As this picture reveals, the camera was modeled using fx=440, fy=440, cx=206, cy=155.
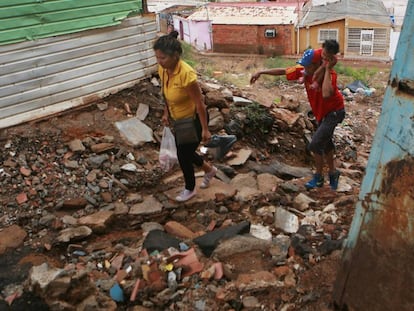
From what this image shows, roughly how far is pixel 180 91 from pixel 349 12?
23.0 m

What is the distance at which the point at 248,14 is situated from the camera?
2677cm

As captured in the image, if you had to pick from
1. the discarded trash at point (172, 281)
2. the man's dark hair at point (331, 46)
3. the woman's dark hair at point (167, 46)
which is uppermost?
the woman's dark hair at point (167, 46)

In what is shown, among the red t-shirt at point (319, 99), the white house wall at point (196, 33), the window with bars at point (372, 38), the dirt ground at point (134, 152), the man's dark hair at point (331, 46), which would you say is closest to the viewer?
the dirt ground at point (134, 152)

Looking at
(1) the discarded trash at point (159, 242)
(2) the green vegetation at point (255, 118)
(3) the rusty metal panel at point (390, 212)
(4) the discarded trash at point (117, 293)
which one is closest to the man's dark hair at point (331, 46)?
(3) the rusty metal panel at point (390, 212)

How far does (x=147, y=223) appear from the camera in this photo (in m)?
4.12

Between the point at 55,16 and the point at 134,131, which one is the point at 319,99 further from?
the point at 55,16

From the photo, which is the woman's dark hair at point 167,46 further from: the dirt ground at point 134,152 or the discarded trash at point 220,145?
the discarded trash at point 220,145

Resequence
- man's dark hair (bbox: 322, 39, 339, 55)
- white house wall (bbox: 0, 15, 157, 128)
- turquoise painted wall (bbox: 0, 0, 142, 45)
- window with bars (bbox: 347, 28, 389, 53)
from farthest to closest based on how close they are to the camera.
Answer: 1. window with bars (bbox: 347, 28, 389, 53)
2. white house wall (bbox: 0, 15, 157, 128)
3. turquoise painted wall (bbox: 0, 0, 142, 45)
4. man's dark hair (bbox: 322, 39, 339, 55)

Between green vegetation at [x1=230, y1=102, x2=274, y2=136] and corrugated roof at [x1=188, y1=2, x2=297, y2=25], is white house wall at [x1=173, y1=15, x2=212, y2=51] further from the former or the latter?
green vegetation at [x1=230, y1=102, x2=274, y2=136]

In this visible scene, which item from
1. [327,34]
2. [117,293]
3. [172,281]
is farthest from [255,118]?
[327,34]

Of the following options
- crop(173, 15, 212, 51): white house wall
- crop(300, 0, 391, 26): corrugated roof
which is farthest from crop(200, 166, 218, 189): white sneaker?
crop(173, 15, 212, 51): white house wall

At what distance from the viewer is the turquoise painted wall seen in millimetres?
4829

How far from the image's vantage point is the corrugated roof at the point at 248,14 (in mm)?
25453

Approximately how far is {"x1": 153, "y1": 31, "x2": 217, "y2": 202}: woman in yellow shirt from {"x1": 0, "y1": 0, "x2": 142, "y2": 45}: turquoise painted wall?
6.61 ft
